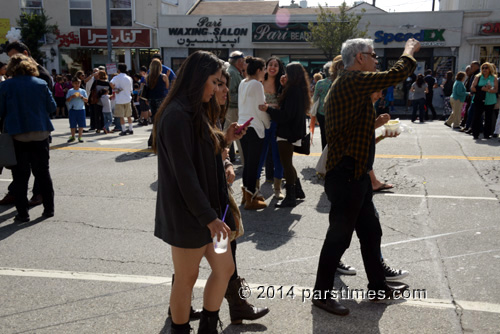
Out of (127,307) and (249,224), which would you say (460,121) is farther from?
(127,307)

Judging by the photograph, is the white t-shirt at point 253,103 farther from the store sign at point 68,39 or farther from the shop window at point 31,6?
the shop window at point 31,6

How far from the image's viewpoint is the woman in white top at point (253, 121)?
598 cm

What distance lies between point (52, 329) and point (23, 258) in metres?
1.60

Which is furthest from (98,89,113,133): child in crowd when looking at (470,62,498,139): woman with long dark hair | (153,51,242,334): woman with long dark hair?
(153,51,242,334): woman with long dark hair

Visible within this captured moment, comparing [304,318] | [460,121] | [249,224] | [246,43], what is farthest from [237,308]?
[246,43]

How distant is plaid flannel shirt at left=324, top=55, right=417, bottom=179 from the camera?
3291 mm

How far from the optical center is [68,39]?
29156 millimetres

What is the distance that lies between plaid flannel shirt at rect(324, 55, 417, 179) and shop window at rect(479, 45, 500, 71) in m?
25.3

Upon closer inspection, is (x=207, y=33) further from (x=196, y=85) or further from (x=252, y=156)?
(x=196, y=85)

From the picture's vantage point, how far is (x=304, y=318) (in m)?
3.49

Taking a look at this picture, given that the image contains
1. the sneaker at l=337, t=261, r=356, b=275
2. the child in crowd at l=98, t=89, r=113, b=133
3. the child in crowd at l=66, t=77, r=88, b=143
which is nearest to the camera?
the sneaker at l=337, t=261, r=356, b=275

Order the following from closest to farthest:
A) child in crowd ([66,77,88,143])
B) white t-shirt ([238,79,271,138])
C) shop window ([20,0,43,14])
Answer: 1. white t-shirt ([238,79,271,138])
2. child in crowd ([66,77,88,143])
3. shop window ([20,0,43,14])

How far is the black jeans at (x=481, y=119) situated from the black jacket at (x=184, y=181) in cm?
1070

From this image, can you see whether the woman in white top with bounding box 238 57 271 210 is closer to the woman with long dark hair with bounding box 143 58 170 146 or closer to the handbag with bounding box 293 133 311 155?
the handbag with bounding box 293 133 311 155
